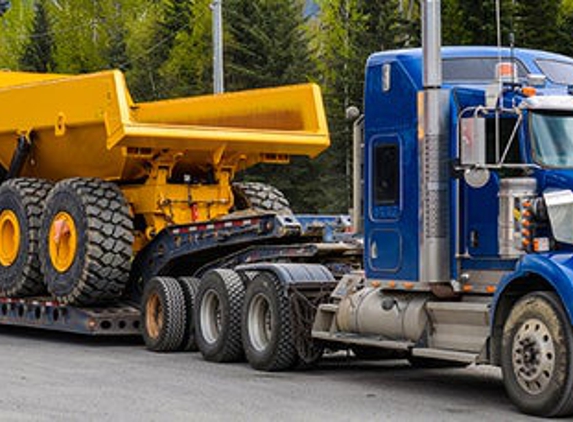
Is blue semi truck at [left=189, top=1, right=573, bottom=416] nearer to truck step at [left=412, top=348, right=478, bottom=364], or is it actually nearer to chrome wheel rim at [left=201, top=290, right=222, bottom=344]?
truck step at [left=412, top=348, right=478, bottom=364]

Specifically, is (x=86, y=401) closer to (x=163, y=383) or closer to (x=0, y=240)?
(x=163, y=383)

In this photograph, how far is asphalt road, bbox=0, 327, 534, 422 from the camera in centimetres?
1112

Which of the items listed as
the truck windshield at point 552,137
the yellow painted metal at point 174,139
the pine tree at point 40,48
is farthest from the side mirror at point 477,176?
the pine tree at point 40,48

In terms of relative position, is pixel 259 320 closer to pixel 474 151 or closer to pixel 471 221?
pixel 471 221

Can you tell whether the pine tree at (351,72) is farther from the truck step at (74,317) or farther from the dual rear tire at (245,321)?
the dual rear tire at (245,321)

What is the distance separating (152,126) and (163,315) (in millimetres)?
2362

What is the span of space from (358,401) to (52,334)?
8658 millimetres

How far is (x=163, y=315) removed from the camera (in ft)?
53.6

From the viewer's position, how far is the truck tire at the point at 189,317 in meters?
16.5

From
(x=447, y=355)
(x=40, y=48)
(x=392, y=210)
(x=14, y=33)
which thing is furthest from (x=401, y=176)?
(x=14, y=33)

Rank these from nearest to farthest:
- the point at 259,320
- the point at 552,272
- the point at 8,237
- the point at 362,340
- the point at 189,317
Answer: the point at 552,272
the point at 362,340
the point at 259,320
the point at 189,317
the point at 8,237

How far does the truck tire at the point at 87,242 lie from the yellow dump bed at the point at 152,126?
63cm

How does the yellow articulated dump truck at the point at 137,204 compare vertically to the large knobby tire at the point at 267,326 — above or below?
above

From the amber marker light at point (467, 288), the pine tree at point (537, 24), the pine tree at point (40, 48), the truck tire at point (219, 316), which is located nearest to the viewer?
the amber marker light at point (467, 288)
